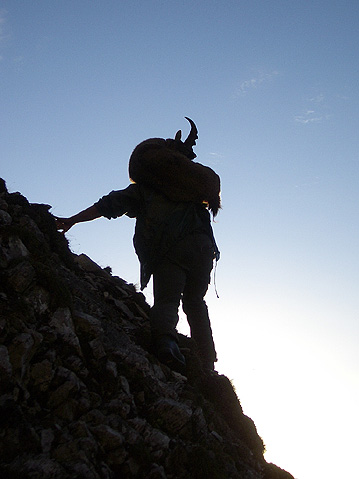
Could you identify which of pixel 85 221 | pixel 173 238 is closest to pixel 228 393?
pixel 173 238

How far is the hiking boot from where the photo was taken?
529 centimetres

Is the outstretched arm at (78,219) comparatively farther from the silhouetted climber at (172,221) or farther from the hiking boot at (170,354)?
the hiking boot at (170,354)

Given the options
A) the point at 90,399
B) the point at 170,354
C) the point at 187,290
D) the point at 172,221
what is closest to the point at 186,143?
the point at 172,221

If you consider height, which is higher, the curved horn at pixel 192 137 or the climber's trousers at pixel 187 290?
the curved horn at pixel 192 137

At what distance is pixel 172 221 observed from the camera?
20.5ft

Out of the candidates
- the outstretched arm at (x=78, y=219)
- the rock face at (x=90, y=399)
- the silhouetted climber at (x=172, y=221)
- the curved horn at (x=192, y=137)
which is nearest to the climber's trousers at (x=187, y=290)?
the silhouetted climber at (x=172, y=221)

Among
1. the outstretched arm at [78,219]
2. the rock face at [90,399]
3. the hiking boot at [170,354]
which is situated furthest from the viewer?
the outstretched arm at [78,219]

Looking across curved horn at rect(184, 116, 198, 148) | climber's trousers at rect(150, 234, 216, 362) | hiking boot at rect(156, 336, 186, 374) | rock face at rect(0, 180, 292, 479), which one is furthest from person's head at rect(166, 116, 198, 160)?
hiking boot at rect(156, 336, 186, 374)

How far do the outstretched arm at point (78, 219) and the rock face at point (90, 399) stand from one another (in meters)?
1.01

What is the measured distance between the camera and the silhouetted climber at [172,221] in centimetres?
611

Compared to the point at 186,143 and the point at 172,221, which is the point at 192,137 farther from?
the point at 172,221

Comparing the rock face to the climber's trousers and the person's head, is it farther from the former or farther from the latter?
the person's head

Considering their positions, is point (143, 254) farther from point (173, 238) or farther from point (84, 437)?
point (84, 437)

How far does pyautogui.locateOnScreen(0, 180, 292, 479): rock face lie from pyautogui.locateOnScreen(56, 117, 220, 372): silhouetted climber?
708 mm
